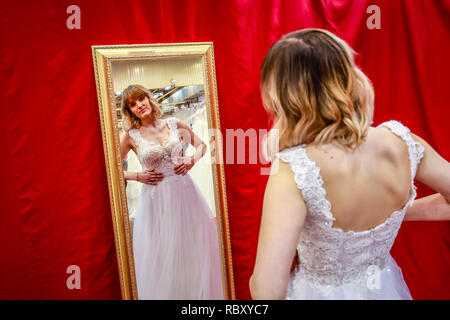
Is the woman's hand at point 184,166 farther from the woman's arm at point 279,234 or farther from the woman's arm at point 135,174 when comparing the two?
the woman's arm at point 279,234

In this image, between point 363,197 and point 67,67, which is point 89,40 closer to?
point 67,67

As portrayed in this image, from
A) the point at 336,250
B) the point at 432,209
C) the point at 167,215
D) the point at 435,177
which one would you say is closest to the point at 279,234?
the point at 336,250

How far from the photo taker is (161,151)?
1.87 m

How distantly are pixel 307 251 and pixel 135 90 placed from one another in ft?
3.95

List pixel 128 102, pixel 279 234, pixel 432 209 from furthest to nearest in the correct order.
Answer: pixel 128 102
pixel 432 209
pixel 279 234

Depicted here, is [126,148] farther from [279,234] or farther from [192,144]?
[279,234]

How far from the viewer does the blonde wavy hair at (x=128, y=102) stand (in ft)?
5.86

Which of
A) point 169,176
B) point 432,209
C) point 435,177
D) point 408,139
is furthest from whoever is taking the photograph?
point 169,176

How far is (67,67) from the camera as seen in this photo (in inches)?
70.1

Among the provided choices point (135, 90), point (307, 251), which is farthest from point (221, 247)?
point (135, 90)

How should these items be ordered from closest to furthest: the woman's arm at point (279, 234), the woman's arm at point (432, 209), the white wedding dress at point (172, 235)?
the woman's arm at point (279, 234)
the woman's arm at point (432, 209)
the white wedding dress at point (172, 235)

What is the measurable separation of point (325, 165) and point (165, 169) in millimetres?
1068

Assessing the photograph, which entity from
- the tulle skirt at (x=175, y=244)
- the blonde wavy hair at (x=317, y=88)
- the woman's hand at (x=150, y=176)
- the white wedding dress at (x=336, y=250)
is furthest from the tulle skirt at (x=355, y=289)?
the woman's hand at (x=150, y=176)

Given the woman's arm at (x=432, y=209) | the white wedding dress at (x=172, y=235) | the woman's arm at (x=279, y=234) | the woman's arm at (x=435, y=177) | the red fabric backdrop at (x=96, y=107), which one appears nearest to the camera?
the woman's arm at (x=279, y=234)
